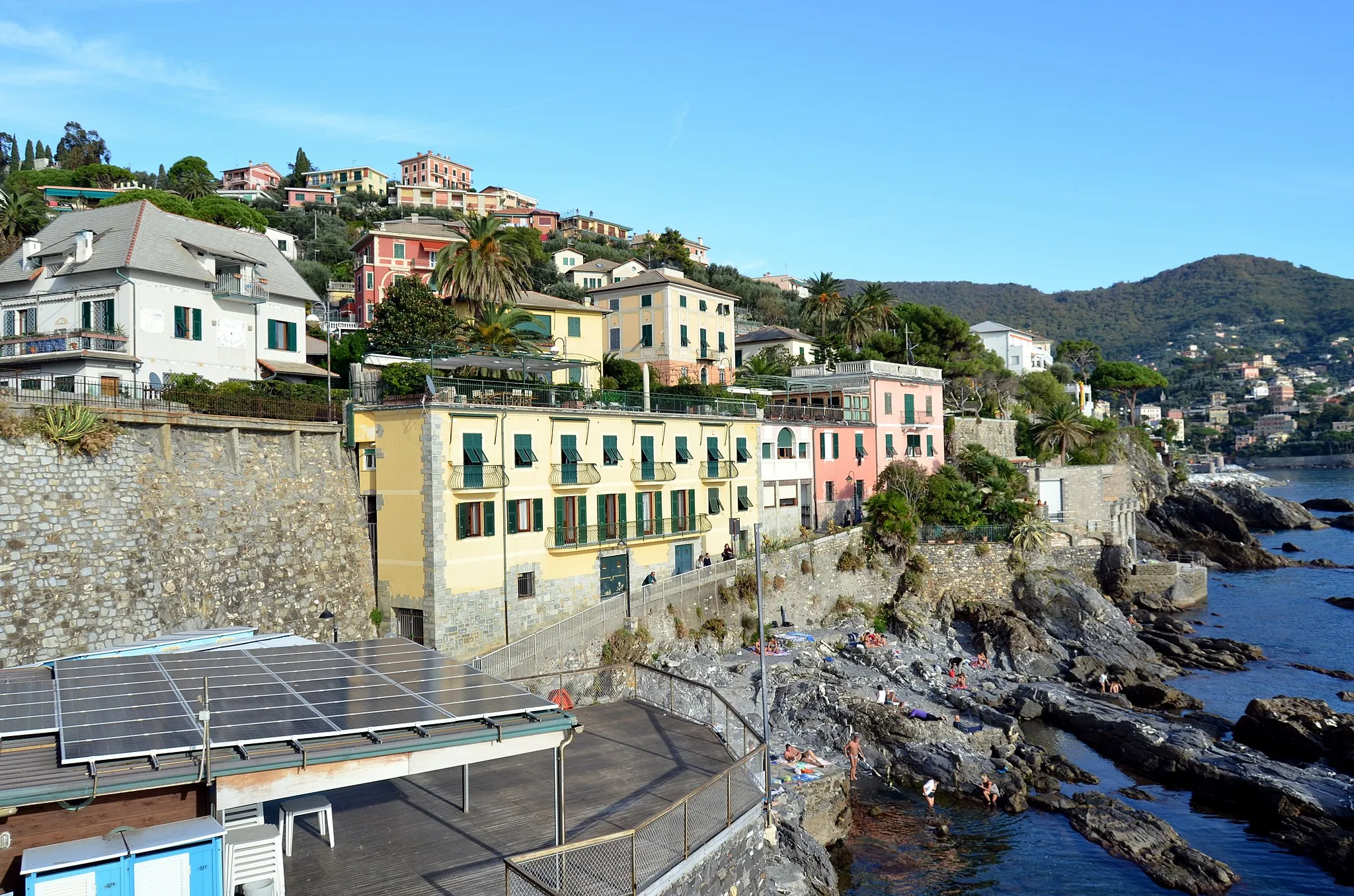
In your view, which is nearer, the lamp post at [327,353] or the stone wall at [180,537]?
the stone wall at [180,537]

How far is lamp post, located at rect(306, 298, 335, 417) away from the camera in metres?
30.6

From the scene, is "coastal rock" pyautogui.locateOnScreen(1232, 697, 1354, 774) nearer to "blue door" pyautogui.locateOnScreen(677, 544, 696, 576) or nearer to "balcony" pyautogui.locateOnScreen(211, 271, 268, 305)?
"blue door" pyautogui.locateOnScreen(677, 544, 696, 576)

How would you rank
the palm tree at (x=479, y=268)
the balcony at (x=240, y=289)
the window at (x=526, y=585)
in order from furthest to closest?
the palm tree at (x=479, y=268) < the balcony at (x=240, y=289) < the window at (x=526, y=585)

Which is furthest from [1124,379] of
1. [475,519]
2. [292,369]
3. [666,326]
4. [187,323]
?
[187,323]

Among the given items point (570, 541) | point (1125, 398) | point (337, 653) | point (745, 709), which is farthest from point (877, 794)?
point (1125, 398)

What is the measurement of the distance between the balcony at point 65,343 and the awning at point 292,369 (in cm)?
560

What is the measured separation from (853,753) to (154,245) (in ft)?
107

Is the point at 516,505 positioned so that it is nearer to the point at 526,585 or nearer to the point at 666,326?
the point at 526,585

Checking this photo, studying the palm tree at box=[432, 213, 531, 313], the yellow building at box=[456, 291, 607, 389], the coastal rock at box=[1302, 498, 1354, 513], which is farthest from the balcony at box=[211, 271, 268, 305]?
the coastal rock at box=[1302, 498, 1354, 513]

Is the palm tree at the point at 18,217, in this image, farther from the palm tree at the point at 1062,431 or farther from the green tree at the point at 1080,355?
the green tree at the point at 1080,355

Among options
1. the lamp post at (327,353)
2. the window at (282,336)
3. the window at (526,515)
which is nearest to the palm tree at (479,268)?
the lamp post at (327,353)

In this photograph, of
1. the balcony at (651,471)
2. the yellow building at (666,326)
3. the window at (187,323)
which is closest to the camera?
the window at (187,323)

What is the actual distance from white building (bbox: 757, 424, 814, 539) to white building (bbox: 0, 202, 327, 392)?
2158cm

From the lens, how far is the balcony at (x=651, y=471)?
37.0 meters
